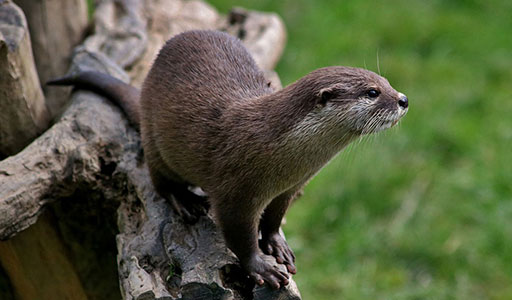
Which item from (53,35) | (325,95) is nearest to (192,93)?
(325,95)

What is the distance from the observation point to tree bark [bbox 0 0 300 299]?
7.57ft

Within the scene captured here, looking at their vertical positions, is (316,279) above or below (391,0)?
below

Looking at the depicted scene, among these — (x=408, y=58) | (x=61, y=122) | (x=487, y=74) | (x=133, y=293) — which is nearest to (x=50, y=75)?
(x=61, y=122)

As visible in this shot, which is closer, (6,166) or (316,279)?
(6,166)

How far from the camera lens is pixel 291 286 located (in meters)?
2.32

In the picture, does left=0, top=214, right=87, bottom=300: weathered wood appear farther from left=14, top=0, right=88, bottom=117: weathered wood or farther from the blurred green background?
the blurred green background

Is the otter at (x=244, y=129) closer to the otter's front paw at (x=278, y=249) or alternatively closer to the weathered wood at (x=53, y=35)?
the otter's front paw at (x=278, y=249)

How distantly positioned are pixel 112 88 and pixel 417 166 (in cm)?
222

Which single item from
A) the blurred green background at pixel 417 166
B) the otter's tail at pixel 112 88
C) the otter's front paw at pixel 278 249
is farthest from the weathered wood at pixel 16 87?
the blurred green background at pixel 417 166

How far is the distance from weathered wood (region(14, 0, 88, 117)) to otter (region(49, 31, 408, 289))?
39.6 inches

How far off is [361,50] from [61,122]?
3137mm

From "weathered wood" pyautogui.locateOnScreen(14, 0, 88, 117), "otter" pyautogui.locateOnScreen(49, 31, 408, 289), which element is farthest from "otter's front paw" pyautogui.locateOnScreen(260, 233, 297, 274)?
"weathered wood" pyautogui.locateOnScreen(14, 0, 88, 117)

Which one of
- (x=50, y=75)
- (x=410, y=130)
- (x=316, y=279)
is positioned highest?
(x=50, y=75)

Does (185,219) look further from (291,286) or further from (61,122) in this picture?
(61,122)
